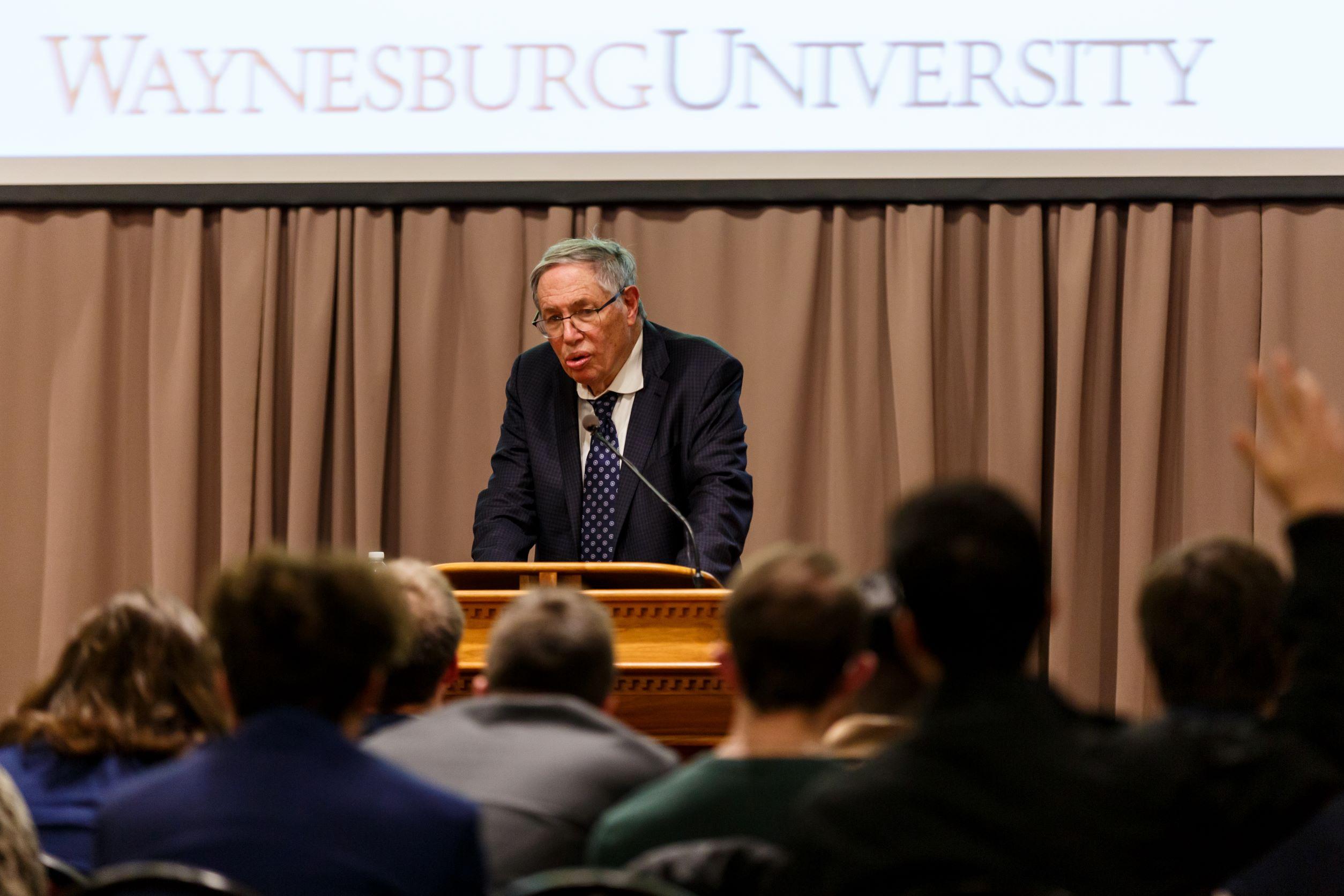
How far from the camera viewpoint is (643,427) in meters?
3.60

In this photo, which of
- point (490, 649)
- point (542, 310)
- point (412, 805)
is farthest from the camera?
point (542, 310)

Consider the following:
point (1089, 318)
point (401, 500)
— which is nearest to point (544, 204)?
point (401, 500)

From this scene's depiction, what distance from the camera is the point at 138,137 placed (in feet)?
16.1

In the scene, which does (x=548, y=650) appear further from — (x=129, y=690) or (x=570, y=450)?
(x=570, y=450)

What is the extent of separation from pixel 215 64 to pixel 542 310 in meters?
1.84

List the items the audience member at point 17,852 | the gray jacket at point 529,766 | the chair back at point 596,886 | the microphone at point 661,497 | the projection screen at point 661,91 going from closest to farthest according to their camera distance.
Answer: the chair back at point 596,886 < the audience member at point 17,852 < the gray jacket at point 529,766 < the microphone at point 661,497 < the projection screen at point 661,91

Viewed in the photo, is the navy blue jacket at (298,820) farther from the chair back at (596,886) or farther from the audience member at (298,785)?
the chair back at (596,886)

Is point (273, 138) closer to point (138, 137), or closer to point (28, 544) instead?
point (138, 137)

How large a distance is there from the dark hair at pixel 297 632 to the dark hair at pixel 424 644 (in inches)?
17.5

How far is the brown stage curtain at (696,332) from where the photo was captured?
4.74 metres

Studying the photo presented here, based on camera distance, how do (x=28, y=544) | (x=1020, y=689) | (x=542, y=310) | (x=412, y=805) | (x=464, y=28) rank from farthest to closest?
1. (x=28, y=544)
2. (x=464, y=28)
3. (x=542, y=310)
4. (x=412, y=805)
5. (x=1020, y=689)

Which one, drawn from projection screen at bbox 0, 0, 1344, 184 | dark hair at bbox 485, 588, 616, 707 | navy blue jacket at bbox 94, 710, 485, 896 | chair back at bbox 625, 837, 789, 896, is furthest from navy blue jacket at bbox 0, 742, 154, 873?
projection screen at bbox 0, 0, 1344, 184

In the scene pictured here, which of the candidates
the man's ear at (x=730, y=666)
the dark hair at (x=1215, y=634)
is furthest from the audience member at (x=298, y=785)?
the dark hair at (x=1215, y=634)

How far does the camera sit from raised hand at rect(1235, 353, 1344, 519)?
4.86 ft
